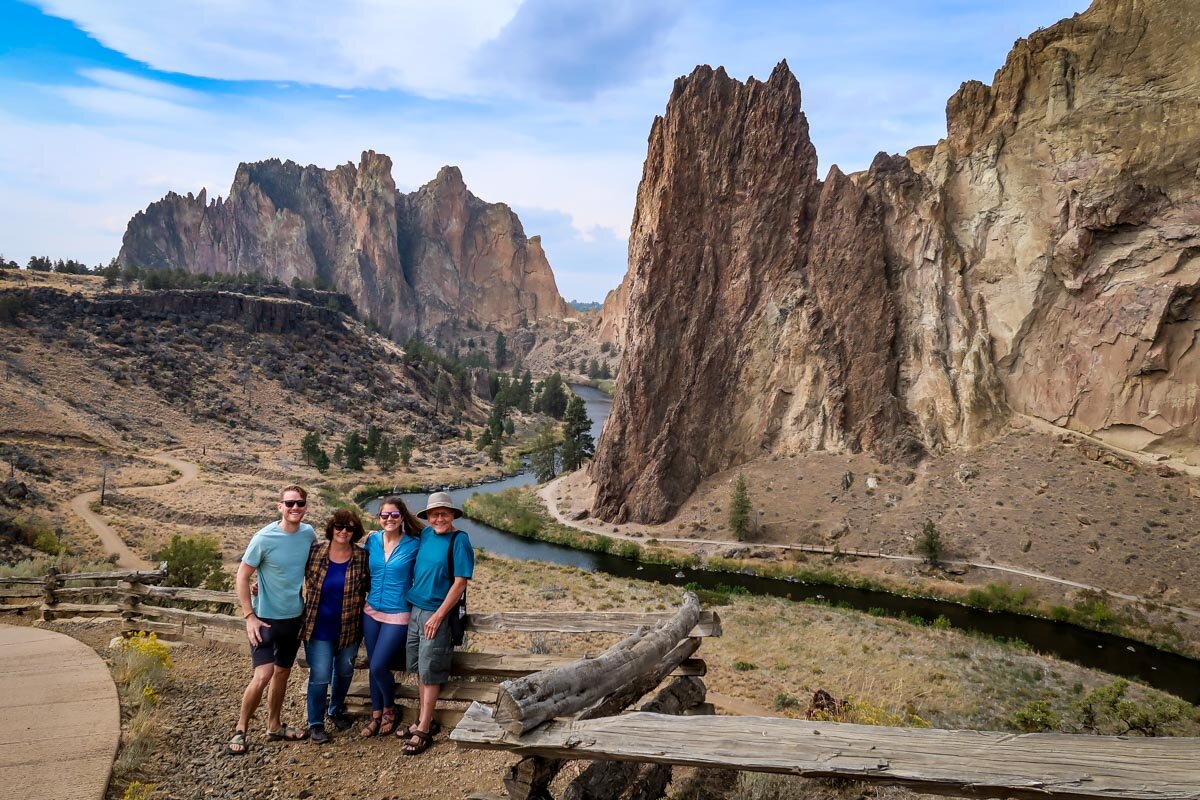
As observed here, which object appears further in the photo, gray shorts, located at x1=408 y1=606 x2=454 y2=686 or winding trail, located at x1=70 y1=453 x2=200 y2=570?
winding trail, located at x1=70 y1=453 x2=200 y2=570

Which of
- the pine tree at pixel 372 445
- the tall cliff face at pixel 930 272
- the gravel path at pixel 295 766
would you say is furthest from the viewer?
the pine tree at pixel 372 445

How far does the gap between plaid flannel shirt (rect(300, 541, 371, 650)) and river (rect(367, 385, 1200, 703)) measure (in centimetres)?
3327

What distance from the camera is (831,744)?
3883 millimetres

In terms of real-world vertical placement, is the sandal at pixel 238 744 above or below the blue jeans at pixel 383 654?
below

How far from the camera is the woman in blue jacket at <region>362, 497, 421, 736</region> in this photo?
6859 mm

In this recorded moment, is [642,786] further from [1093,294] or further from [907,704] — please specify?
[1093,294]

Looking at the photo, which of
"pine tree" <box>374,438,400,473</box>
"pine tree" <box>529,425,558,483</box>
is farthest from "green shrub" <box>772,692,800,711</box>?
"pine tree" <box>374,438,400,473</box>

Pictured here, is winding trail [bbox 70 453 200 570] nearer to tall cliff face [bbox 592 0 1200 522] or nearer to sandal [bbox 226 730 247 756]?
sandal [bbox 226 730 247 756]

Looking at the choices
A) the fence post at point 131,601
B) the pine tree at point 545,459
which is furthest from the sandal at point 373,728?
the pine tree at point 545,459

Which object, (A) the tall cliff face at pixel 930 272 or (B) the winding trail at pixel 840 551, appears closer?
(B) the winding trail at pixel 840 551

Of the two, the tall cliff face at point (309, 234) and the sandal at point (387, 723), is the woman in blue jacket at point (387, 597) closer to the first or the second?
the sandal at point (387, 723)

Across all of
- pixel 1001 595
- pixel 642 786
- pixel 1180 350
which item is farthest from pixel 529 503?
pixel 642 786

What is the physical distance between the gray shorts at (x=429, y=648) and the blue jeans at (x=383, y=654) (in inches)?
4.5

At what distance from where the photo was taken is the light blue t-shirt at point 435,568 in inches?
265
